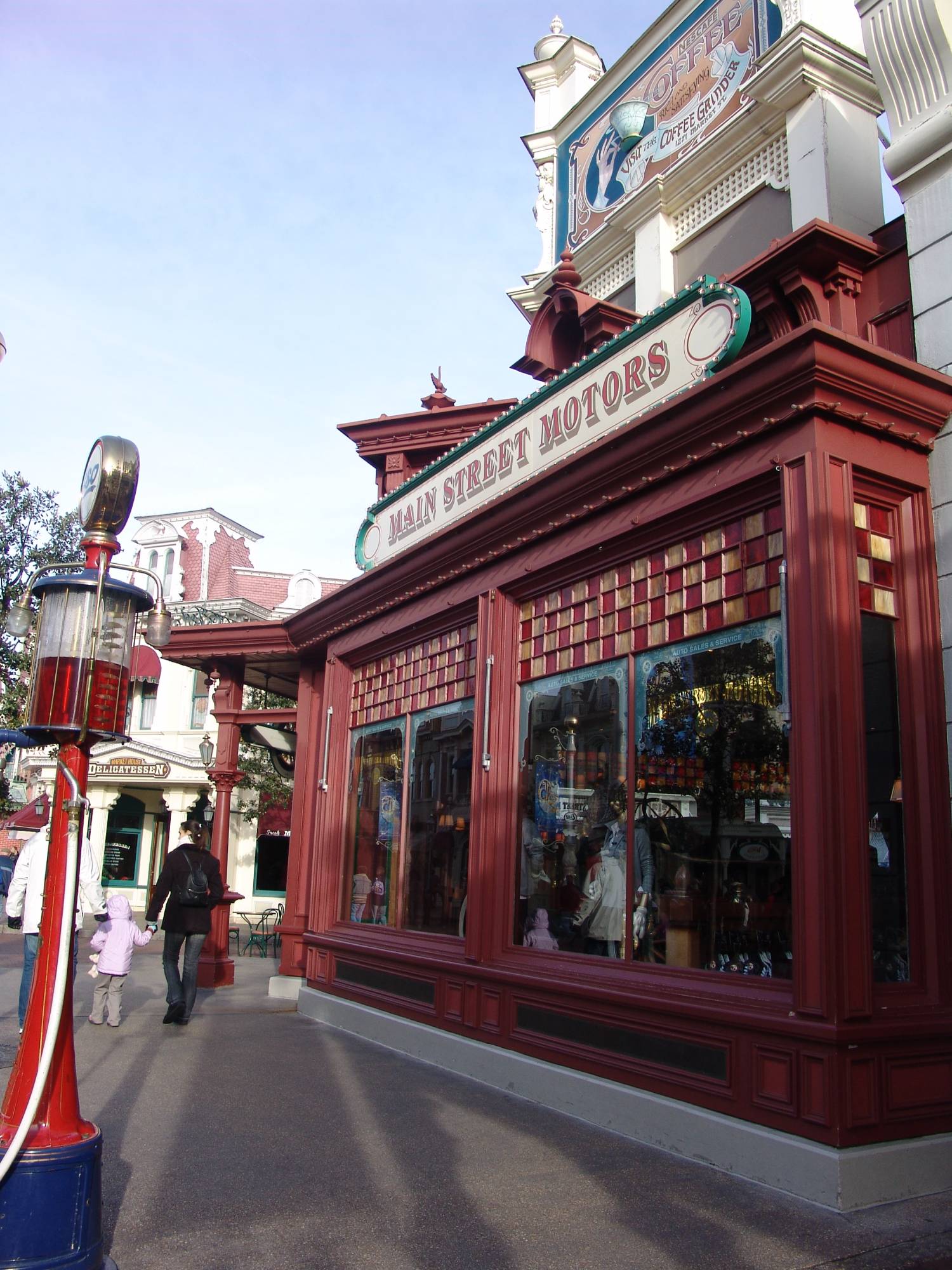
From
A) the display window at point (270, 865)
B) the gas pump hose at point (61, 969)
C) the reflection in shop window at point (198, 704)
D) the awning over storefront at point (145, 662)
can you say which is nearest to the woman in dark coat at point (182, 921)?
the gas pump hose at point (61, 969)

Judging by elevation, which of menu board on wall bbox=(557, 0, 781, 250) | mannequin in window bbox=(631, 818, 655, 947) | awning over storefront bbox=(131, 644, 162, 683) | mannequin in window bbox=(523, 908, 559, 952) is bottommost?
mannequin in window bbox=(523, 908, 559, 952)

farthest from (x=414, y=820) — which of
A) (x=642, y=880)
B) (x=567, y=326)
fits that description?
(x=567, y=326)

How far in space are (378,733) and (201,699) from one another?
2278 cm

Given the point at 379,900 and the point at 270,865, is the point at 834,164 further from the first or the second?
the point at 270,865

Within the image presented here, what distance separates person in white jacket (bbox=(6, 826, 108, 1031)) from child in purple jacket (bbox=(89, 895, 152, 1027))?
0.67m

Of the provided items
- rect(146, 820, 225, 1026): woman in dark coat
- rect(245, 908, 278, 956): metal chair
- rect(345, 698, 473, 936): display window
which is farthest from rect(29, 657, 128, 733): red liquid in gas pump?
rect(245, 908, 278, 956): metal chair

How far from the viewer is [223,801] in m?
13.2

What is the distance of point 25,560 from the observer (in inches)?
761

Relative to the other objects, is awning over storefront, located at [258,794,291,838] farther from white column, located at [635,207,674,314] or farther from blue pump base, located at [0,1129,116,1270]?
blue pump base, located at [0,1129,116,1270]

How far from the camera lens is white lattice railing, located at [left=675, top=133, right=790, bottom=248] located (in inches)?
330

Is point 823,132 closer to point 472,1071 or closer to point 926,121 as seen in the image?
point 926,121

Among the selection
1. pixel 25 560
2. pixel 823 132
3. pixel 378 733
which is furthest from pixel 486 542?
pixel 25 560

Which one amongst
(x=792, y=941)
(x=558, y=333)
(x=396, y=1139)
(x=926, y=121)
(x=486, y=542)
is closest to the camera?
(x=792, y=941)

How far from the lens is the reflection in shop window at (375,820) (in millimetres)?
9875
